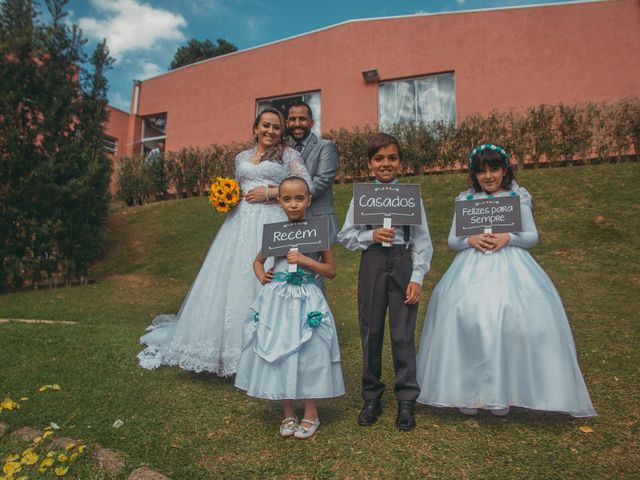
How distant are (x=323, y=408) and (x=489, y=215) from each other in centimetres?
178

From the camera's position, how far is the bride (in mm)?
3938

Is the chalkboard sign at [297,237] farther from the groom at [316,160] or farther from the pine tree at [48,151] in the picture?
the pine tree at [48,151]

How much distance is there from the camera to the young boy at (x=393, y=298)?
312 centimetres

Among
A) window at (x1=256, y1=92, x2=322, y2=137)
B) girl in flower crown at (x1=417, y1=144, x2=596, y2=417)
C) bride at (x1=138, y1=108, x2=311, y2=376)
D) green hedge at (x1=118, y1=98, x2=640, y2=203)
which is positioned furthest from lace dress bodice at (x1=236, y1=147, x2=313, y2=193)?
window at (x1=256, y1=92, x2=322, y2=137)

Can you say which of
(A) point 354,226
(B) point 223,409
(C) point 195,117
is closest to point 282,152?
(A) point 354,226

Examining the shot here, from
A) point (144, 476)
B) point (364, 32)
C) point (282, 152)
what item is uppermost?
point (364, 32)

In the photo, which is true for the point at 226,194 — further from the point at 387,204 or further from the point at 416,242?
the point at 416,242

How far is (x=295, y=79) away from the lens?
16.3 m

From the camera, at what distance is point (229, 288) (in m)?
4.04

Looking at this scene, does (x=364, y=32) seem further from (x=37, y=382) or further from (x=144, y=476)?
(x=144, y=476)

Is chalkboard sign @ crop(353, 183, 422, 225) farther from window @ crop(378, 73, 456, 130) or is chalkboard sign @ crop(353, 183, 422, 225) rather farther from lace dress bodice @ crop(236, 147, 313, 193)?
window @ crop(378, 73, 456, 130)

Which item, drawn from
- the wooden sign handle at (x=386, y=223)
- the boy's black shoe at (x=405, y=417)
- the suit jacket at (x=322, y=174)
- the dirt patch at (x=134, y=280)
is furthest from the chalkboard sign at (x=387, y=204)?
the dirt patch at (x=134, y=280)

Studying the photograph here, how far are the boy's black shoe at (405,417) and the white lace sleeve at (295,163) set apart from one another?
177 centimetres

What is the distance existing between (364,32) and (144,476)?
1521cm
